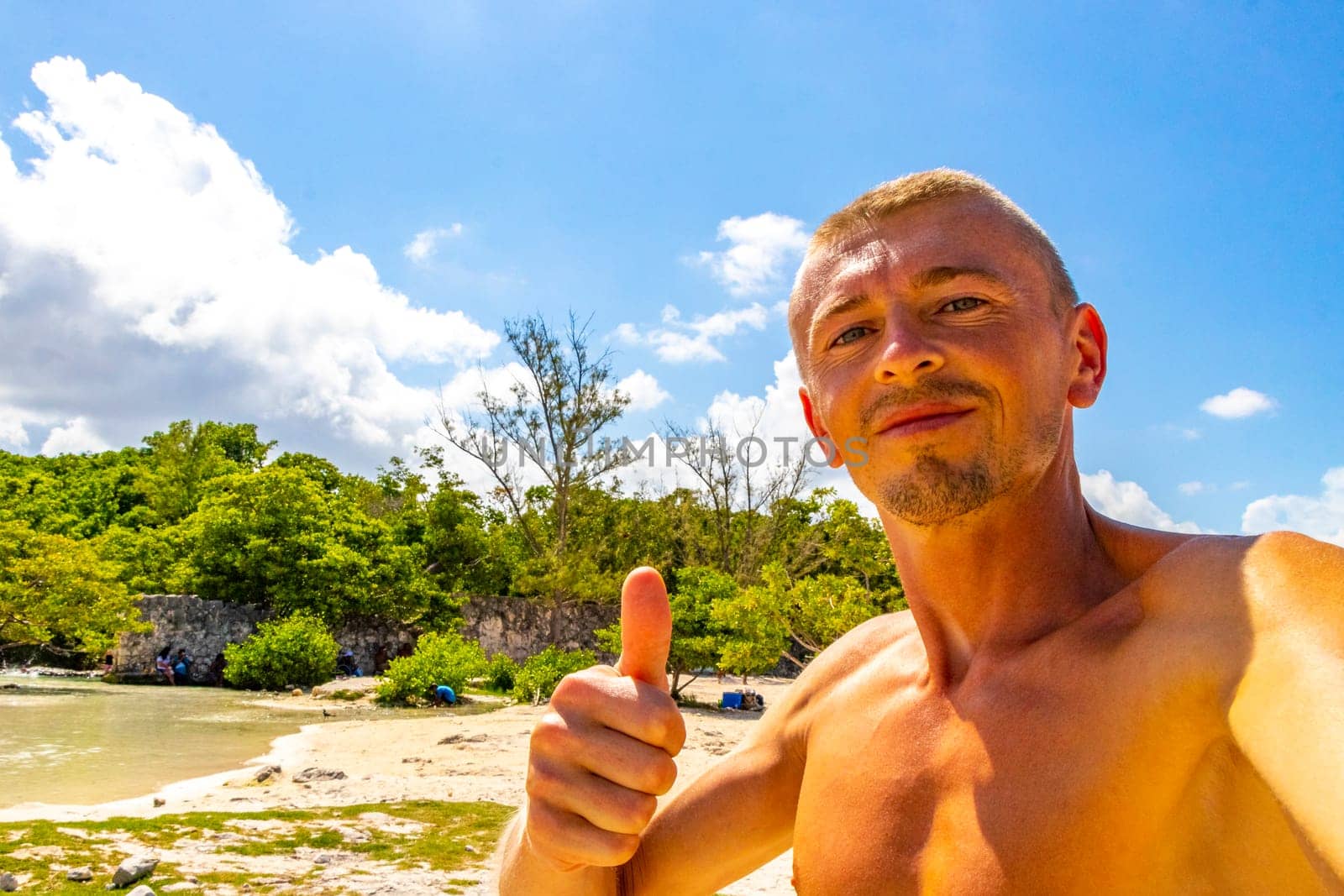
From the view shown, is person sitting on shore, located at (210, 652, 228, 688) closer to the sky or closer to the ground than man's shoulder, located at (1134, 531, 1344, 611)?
closer to the ground

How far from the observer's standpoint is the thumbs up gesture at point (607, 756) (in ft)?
3.47

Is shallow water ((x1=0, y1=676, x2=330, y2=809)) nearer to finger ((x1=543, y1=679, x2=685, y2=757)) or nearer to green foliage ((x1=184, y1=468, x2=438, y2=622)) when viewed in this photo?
green foliage ((x1=184, y1=468, x2=438, y2=622))

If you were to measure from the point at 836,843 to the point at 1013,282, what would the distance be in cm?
87

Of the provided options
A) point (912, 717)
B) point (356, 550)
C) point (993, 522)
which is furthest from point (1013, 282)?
point (356, 550)

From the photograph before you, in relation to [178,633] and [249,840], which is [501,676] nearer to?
[178,633]

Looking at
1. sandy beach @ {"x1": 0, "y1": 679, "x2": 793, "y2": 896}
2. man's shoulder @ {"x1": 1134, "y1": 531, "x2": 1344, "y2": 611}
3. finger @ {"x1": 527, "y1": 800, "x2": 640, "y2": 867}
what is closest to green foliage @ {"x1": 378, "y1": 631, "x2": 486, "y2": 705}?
sandy beach @ {"x1": 0, "y1": 679, "x2": 793, "y2": 896}

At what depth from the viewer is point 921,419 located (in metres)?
1.23

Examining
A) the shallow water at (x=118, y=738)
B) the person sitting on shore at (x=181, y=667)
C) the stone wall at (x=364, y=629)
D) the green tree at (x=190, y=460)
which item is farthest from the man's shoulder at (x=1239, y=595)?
the green tree at (x=190, y=460)

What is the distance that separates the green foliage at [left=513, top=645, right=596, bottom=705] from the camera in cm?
1548

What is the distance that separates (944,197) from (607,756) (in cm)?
97

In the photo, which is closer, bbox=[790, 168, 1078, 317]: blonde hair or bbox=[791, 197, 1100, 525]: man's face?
bbox=[791, 197, 1100, 525]: man's face

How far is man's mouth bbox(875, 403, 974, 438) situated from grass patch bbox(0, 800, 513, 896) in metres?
4.18

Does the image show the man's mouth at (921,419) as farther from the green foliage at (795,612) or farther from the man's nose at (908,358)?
the green foliage at (795,612)

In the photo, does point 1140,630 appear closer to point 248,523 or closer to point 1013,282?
point 1013,282
